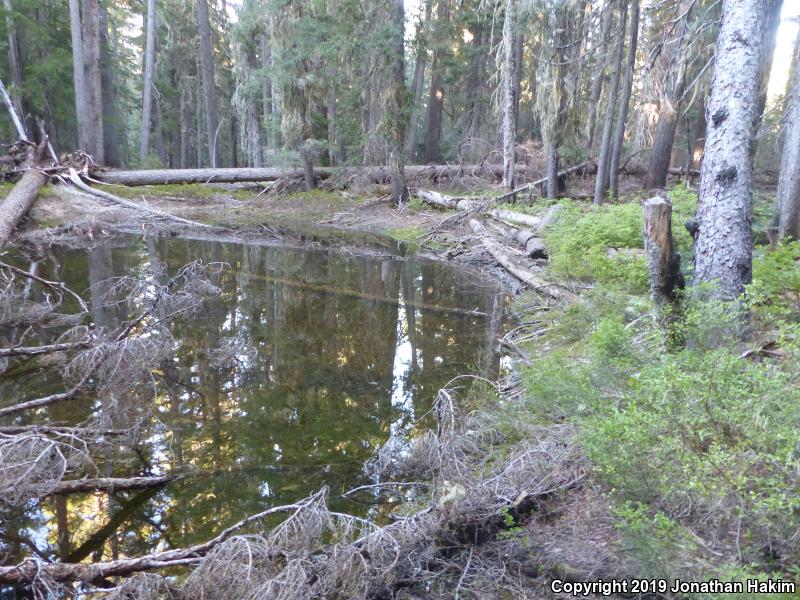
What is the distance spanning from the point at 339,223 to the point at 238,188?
528cm

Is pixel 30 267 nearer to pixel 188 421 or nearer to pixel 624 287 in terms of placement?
pixel 188 421

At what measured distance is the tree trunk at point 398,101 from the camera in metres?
17.4

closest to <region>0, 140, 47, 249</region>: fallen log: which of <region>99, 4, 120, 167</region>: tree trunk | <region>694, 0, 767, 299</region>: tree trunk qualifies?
<region>99, 4, 120, 167</region>: tree trunk

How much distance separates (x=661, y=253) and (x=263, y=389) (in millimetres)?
4206

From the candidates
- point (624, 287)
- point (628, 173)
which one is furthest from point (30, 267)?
point (628, 173)

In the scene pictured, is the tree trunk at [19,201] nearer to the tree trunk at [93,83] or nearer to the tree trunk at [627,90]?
the tree trunk at [93,83]

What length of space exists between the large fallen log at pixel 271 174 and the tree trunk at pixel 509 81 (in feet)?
12.0

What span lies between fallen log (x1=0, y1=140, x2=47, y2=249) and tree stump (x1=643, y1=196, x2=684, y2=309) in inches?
446

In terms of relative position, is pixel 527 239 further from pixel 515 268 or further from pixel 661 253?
Answer: pixel 661 253

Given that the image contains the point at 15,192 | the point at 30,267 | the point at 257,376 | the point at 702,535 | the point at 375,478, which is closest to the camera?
the point at 702,535

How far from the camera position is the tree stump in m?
5.34

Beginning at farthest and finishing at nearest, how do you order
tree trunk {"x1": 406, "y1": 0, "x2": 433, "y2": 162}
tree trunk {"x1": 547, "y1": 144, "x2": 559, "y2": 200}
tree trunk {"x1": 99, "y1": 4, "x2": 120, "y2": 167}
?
tree trunk {"x1": 99, "y1": 4, "x2": 120, "y2": 167}, tree trunk {"x1": 406, "y1": 0, "x2": 433, "y2": 162}, tree trunk {"x1": 547, "y1": 144, "x2": 559, "y2": 200}

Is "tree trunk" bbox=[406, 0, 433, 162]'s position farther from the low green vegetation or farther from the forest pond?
the low green vegetation

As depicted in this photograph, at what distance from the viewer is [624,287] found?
25.5ft
